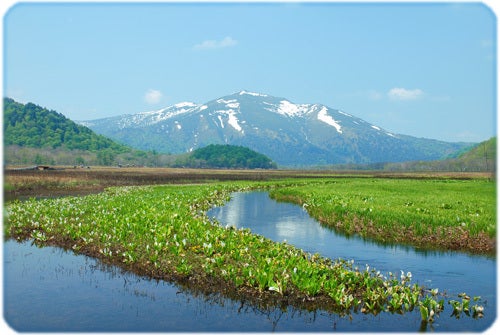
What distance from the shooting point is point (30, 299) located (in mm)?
14352

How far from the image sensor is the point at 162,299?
14.1 metres

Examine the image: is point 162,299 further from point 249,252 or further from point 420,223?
point 420,223

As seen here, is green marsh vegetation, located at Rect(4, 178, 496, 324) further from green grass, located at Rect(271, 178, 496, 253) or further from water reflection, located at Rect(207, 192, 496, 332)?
water reflection, located at Rect(207, 192, 496, 332)

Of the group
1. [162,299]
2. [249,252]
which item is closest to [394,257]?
[249,252]

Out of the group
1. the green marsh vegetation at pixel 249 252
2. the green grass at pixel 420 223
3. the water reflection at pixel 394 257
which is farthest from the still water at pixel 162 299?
the green grass at pixel 420 223

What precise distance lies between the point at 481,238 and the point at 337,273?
11246mm

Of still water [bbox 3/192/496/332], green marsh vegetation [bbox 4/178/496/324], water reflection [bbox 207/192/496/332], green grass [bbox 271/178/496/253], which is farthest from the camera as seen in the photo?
green grass [bbox 271/178/496/253]

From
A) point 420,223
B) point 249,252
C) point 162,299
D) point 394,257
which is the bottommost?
point 162,299

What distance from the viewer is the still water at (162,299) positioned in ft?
40.2

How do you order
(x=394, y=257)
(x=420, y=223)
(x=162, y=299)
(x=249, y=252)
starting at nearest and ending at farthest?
(x=162, y=299), (x=249, y=252), (x=394, y=257), (x=420, y=223)

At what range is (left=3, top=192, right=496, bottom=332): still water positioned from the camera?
12250 mm

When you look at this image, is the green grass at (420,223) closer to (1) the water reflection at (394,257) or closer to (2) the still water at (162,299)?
(1) the water reflection at (394,257)

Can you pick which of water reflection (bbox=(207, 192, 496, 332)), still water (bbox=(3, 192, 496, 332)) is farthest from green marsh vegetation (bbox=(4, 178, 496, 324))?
water reflection (bbox=(207, 192, 496, 332))

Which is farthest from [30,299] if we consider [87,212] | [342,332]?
[87,212]
